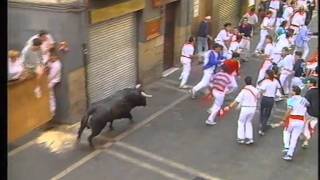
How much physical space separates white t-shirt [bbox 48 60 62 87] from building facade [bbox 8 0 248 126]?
188 millimetres

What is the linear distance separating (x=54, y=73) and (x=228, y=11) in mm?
12477

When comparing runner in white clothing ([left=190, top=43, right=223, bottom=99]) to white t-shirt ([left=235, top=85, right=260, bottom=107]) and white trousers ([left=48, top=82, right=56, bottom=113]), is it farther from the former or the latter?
white trousers ([left=48, top=82, right=56, bottom=113])

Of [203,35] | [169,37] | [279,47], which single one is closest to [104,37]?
[169,37]

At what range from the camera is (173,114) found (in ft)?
46.9

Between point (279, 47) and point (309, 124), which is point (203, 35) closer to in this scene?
point (279, 47)

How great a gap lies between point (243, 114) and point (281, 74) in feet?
13.4

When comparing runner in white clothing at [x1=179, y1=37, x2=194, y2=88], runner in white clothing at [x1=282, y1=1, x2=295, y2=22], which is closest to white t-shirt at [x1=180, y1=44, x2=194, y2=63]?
runner in white clothing at [x1=179, y1=37, x2=194, y2=88]

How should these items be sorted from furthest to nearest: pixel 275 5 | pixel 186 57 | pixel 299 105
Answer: pixel 275 5 → pixel 186 57 → pixel 299 105

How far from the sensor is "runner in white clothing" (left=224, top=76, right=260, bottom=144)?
11578mm

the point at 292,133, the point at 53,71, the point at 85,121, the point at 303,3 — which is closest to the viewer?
the point at 292,133

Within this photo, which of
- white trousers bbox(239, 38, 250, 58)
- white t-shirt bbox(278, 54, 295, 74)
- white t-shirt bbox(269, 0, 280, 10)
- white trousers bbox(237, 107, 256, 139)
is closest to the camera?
white trousers bbox(237, 107, 256, 139)

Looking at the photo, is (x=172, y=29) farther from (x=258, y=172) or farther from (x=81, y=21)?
(x=258, y=172)

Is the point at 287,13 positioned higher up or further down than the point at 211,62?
higher up

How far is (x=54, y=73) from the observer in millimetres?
12492
